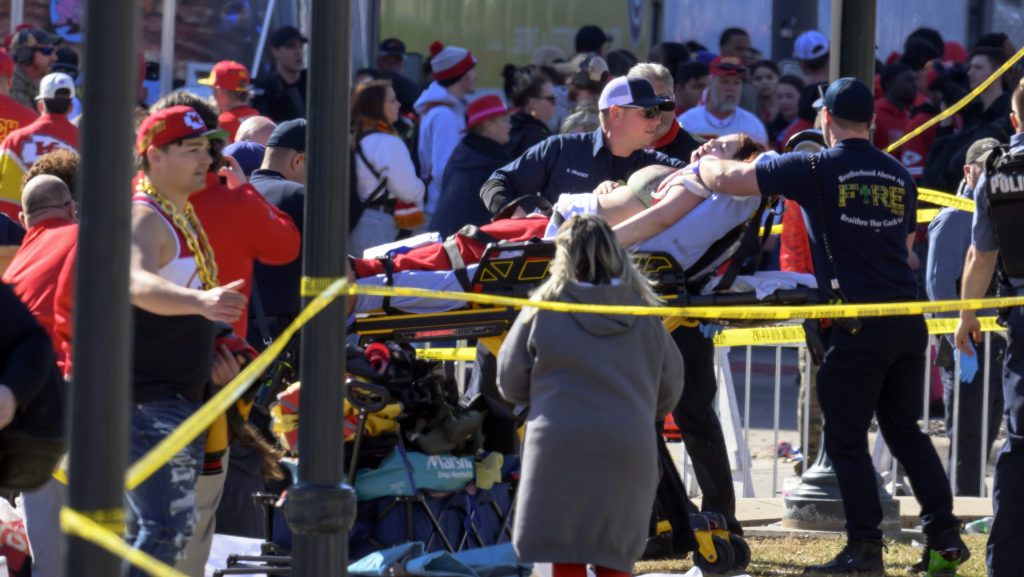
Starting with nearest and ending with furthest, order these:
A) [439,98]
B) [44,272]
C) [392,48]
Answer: [44,272] < [439,98] < [392,48]

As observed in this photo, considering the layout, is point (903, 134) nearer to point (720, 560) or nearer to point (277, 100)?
point (277, 100)

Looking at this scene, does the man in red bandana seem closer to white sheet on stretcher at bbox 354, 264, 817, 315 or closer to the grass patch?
white sheet on stretcher at bbox 354, 264, 817, 315

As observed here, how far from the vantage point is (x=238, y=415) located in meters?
5.58

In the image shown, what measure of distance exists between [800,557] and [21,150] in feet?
13.7

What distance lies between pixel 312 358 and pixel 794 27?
474 inches

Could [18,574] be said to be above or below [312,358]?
below

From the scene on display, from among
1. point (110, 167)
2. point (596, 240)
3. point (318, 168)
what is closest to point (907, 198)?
point (596, 240)

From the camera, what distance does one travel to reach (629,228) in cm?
661

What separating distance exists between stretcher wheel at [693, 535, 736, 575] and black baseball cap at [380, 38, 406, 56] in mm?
7721

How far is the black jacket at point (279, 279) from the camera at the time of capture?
720 cm

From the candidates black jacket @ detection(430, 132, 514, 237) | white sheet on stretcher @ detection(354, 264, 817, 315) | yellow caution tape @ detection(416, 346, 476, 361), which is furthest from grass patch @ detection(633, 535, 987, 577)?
black jacket @ detection(430, 132, 514, 237)

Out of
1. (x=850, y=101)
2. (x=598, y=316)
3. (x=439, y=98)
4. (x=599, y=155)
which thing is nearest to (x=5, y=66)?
(x=439, y=98)

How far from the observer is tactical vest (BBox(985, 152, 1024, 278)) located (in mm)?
6043

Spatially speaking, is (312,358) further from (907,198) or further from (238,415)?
(907,198)
